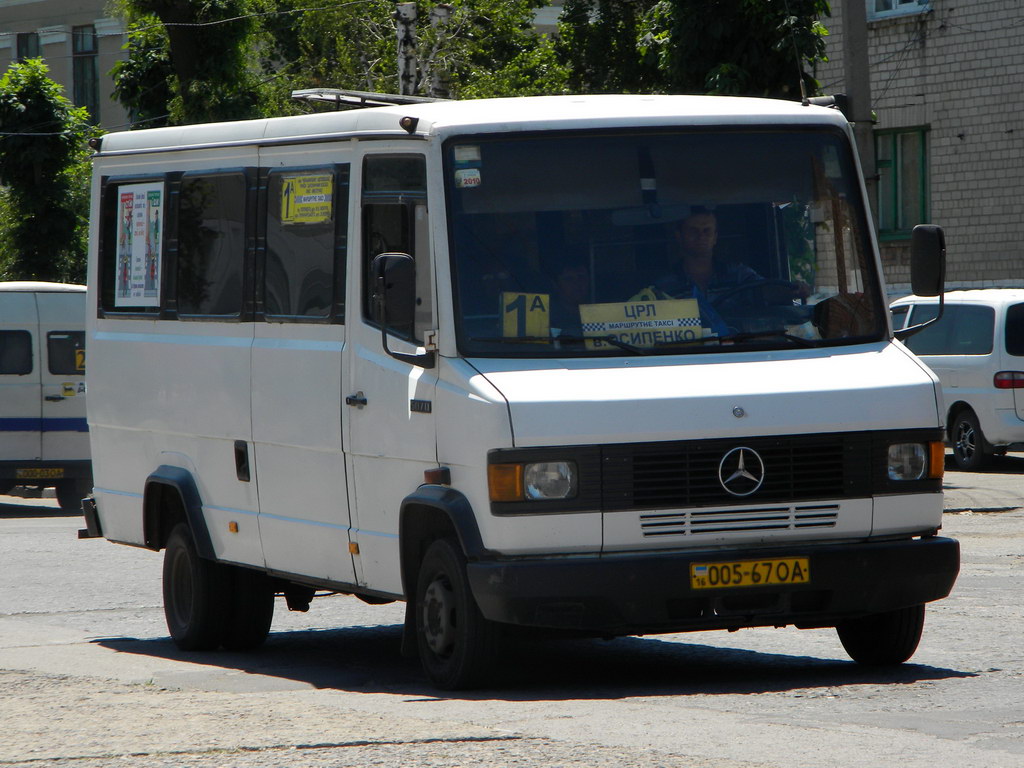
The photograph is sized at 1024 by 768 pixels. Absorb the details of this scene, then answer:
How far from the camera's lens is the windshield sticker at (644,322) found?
8.14 meters

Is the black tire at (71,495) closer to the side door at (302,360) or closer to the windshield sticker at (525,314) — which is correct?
the side door at (302,360)

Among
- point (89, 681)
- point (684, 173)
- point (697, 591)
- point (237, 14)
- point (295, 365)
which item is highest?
point (237, 14)

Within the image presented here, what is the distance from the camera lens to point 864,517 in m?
8.08

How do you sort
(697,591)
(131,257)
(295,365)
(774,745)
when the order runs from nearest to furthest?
1. (774,745)
2. (697,591)
3. (295,365)
4. (131,257)

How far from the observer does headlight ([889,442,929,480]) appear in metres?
8.12

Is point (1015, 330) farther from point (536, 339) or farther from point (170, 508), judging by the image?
point (536, 339)

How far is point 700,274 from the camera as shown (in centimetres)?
831

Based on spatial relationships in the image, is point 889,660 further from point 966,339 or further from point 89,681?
point 966,339

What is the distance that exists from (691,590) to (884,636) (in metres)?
1.27

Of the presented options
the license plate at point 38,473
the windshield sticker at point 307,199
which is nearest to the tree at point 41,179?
the license plate at point 38,473

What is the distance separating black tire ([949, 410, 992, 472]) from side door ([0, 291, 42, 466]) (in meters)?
10.2

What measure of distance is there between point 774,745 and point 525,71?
32.6 metres

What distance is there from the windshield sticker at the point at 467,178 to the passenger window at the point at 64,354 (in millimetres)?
14642

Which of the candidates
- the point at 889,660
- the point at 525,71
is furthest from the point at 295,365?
the point at 525,71
